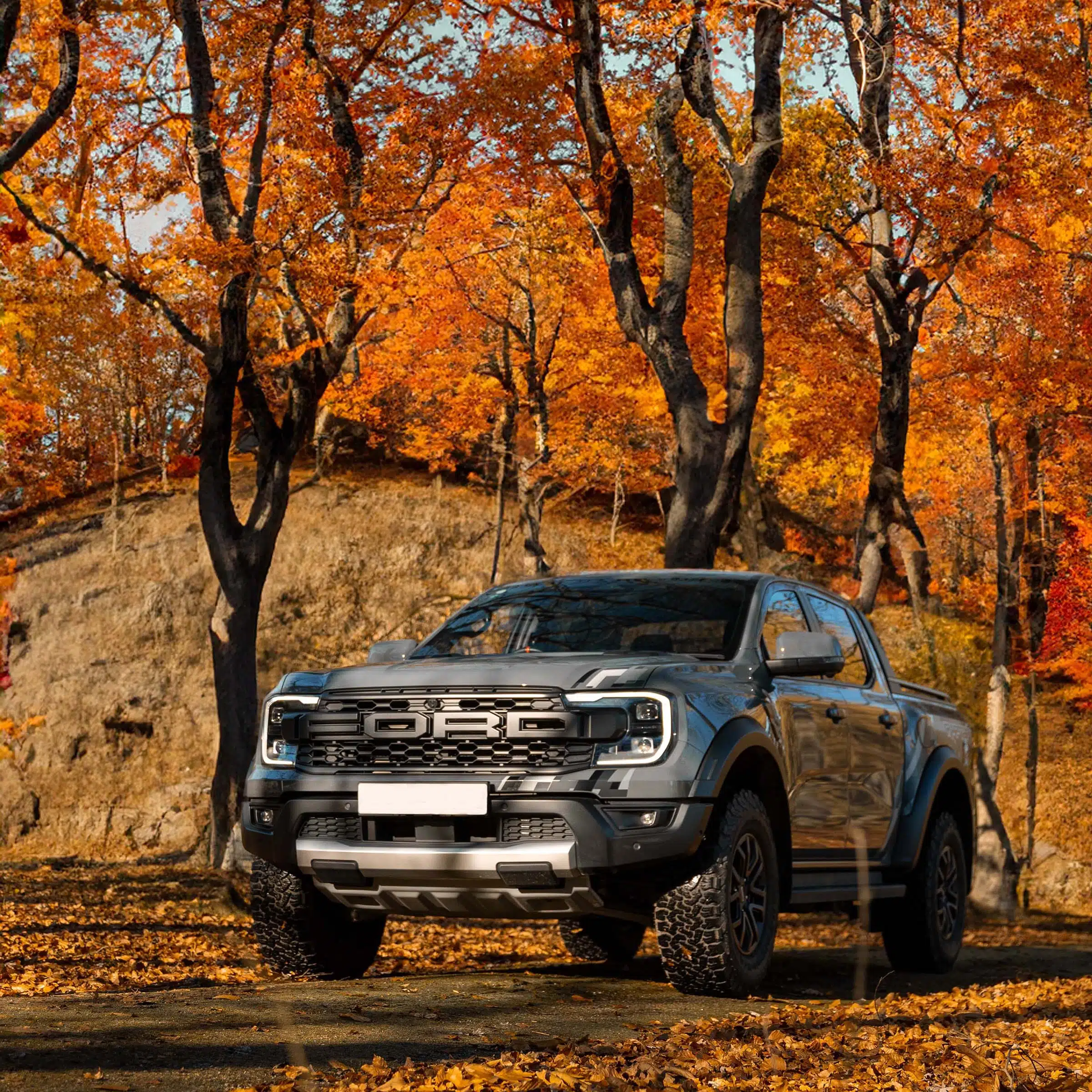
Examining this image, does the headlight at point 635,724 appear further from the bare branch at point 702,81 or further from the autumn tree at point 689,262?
the bare branch at point 702,81

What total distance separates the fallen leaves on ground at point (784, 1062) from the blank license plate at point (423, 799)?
119 cm

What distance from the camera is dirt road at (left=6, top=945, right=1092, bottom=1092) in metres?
4.23

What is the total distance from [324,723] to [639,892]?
5.29 ft

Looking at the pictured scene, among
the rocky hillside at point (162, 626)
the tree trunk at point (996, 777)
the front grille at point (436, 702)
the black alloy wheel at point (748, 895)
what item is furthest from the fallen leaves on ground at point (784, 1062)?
the rocky hillside at point (162, 626)

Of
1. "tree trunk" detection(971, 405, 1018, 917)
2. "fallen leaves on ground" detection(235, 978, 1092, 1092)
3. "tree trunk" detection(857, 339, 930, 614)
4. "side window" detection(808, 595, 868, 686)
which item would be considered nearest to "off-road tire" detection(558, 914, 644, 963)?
"side window" detection(808, 595, 868, 686)

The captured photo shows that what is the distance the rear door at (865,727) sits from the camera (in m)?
7.62

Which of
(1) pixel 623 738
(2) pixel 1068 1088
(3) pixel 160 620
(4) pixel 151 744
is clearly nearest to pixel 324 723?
(1) pixel 623 738

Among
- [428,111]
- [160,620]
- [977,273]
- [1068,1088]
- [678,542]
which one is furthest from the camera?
[160,620]

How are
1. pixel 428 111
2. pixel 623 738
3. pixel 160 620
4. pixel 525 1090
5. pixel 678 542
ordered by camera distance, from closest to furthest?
pixel 525 1090 < pixel 623 738 < pixel 678 542 < pixel 428 111 < pixel 160 620

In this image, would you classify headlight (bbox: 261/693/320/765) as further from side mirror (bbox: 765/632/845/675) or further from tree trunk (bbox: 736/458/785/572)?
tree trunk (bbox: 736/458/785/572)

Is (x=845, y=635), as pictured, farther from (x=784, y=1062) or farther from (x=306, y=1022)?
(x=306, y=1022)

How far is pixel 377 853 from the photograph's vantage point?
581cm

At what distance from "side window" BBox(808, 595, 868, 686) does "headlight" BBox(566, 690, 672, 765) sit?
2400mm

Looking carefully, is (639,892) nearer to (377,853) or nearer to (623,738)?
(623,738)
